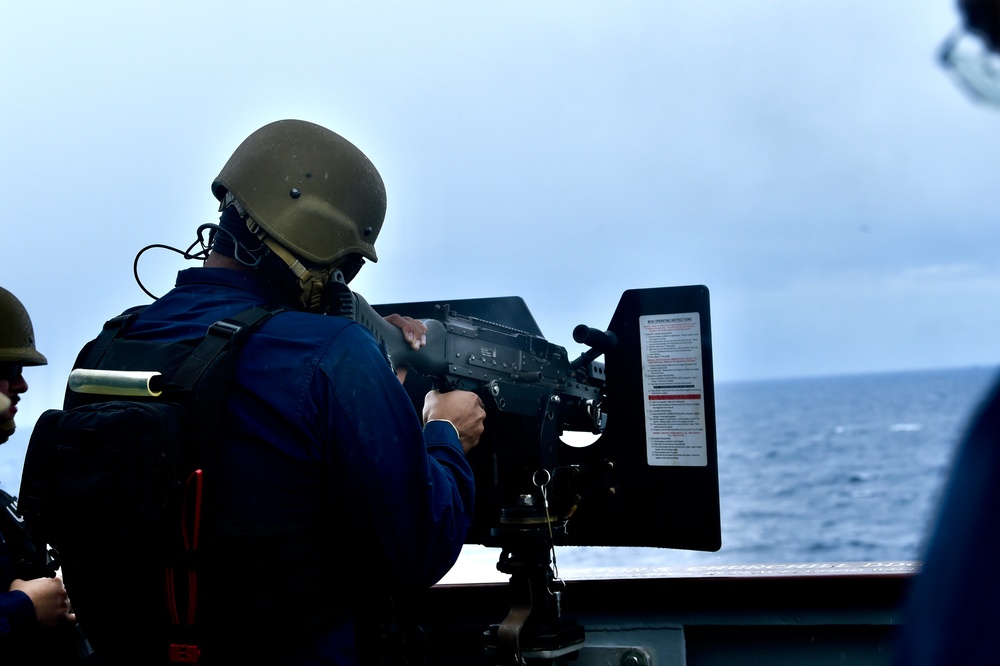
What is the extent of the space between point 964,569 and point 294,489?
4.93 feet

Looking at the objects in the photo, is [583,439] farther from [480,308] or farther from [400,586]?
[400,586]

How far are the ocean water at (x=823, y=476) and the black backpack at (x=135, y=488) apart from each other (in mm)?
27047

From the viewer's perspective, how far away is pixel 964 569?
63cm

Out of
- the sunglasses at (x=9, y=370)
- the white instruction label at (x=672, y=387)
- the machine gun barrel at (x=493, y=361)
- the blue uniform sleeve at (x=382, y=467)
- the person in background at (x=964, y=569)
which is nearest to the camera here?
the person in background at (x=964, y=569)

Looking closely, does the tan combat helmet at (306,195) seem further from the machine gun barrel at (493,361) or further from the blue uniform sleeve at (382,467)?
the blue uniform sleeve at (382,467)

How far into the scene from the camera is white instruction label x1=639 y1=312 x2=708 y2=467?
3.07 metres

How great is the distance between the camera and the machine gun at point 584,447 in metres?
Result: 2.88

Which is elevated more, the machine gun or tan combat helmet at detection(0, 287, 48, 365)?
tan combat helmet at detection(0, 287, 48, 365)

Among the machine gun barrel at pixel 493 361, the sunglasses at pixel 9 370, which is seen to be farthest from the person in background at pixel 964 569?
the sunglasses at pixel 9 370

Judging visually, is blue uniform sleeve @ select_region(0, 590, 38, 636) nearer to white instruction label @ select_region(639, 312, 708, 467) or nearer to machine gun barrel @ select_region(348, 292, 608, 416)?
machine gun barrel @ select_region(348, 292, 608, 416)

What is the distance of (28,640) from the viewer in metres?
2.72

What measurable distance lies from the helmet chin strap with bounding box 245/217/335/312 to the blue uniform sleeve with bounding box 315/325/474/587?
9.8 inches

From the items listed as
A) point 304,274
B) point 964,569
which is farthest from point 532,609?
point 964,569

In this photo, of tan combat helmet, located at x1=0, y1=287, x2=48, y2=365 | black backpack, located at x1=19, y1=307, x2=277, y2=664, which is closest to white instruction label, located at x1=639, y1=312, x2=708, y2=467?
black backpack, located at x1=19, y1=307, x2=277, y2=664
